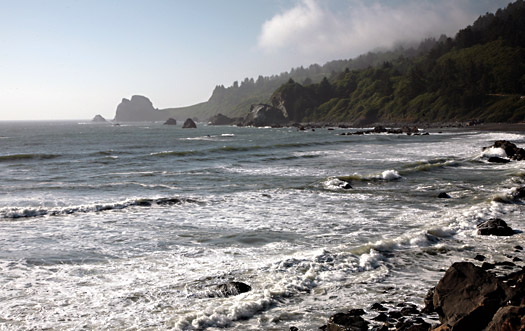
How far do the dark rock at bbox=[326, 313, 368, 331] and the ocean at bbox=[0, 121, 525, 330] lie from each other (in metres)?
0.48

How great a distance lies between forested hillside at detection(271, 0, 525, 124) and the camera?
426 feet

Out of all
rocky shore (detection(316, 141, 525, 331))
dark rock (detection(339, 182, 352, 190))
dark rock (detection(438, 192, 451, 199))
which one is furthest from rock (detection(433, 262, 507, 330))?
dark rock (detection(339, 182, 352, 190))

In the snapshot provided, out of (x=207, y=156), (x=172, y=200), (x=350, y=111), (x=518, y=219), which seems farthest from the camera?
(x=350, y=111)

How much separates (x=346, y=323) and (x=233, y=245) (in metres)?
7.41

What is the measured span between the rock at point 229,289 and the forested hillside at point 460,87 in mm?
121936

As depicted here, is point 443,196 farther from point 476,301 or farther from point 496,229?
point 476,301

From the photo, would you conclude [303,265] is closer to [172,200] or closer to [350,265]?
[350,265]

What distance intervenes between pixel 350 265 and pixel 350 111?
17532 centimetres

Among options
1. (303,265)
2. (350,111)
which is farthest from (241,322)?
(350,111)

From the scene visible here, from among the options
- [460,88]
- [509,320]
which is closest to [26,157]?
[509,320]

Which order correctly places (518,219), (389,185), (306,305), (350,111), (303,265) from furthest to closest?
(350,111), (389,185), (518,219), (303,265), (306,305)

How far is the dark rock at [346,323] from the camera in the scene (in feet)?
26.1

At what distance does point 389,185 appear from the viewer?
28234 millimetres

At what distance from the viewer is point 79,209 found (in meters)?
22.1
